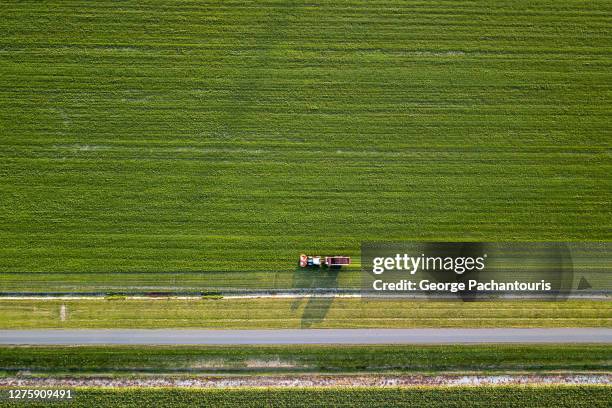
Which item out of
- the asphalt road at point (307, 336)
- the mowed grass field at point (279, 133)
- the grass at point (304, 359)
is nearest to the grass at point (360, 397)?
the grass at point (304, 359)

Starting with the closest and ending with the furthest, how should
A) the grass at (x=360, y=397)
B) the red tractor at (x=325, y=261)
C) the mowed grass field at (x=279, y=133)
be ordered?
the grass at (x=360, y=397) < the red tractor at (x=325, y=261) < the mowed grass field at (x=279, y=133)

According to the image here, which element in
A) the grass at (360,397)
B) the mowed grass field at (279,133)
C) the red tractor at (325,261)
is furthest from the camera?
the mowed grass field at (279,133)

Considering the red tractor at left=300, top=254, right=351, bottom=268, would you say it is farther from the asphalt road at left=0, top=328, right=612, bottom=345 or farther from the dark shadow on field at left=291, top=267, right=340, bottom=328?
the asphalt road at left=0, top=328, right=612, bottom=345

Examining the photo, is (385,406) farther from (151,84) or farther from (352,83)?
(151,84)

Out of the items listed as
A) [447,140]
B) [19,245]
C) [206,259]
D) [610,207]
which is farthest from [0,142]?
[610,207]

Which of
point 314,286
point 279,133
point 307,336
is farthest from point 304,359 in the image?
point 279,133

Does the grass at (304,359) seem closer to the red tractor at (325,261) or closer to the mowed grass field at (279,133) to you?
the mowed grass field at (279,133)
